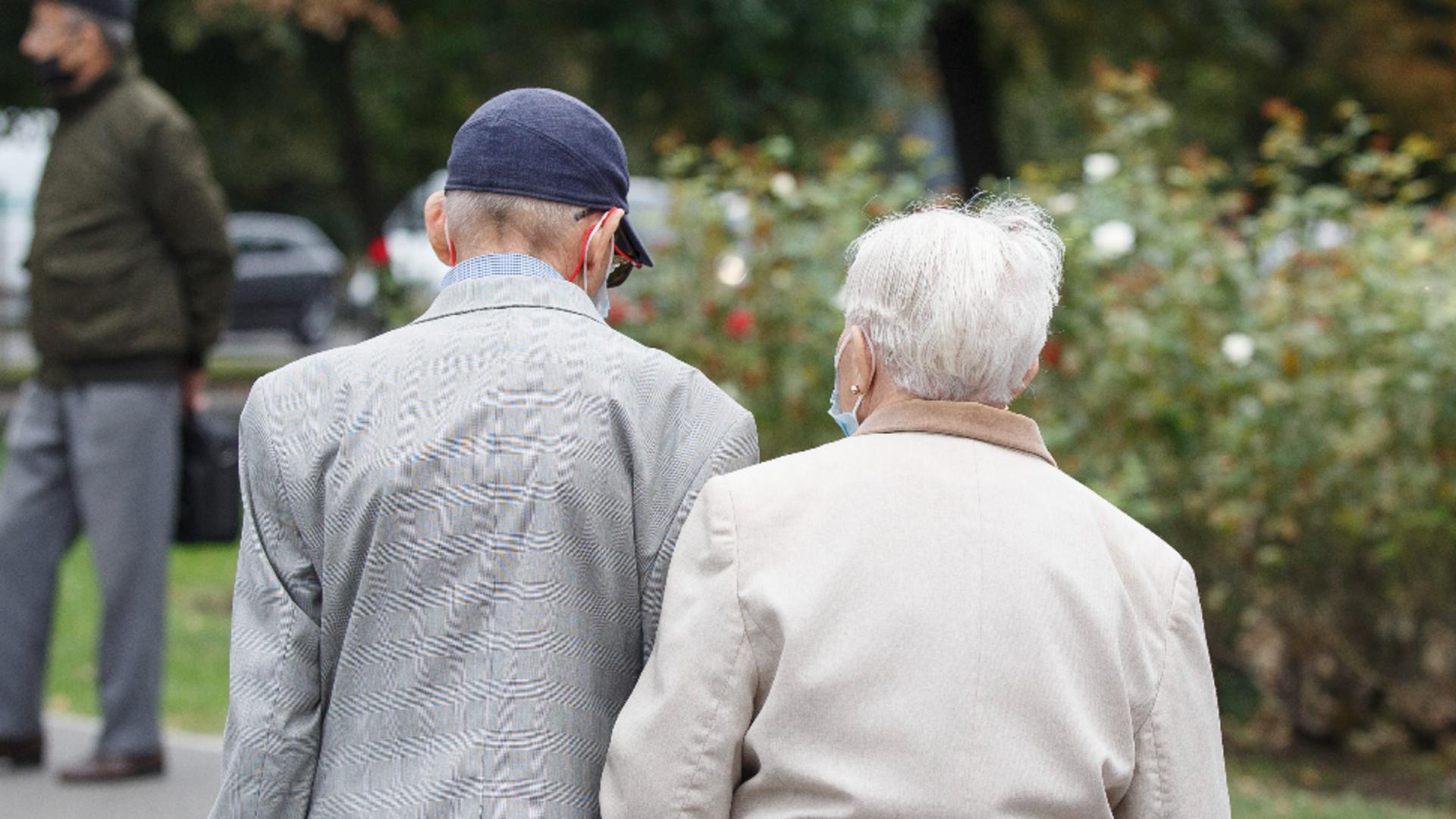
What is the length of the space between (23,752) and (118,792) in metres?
0.38

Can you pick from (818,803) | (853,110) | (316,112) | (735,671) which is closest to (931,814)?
(818,803)

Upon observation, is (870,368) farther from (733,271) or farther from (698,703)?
(733,271)

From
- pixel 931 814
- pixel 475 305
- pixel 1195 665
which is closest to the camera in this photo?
pixel 931 814

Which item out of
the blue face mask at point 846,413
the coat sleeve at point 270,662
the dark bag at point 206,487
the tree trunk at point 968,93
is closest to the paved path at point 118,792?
the dark bag at point 206,487

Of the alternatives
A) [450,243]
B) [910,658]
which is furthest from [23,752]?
[910,658]

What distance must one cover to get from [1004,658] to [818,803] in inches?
10.4

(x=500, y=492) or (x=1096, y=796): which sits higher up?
(x=500, y=492)

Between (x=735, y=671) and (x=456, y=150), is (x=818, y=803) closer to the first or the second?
(x=735, y=671)

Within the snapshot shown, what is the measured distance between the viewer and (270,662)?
238cm

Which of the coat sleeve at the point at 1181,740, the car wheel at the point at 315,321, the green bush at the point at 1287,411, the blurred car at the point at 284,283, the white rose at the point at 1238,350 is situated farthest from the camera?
the car wheel at the point at 315,321

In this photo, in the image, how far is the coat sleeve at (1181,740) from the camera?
88.1 inches

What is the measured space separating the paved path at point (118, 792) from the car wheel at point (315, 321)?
70.8 feet

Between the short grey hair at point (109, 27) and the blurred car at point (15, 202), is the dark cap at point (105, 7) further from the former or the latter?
the blurred car at point (15, 202)

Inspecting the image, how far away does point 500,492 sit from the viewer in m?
2.30
